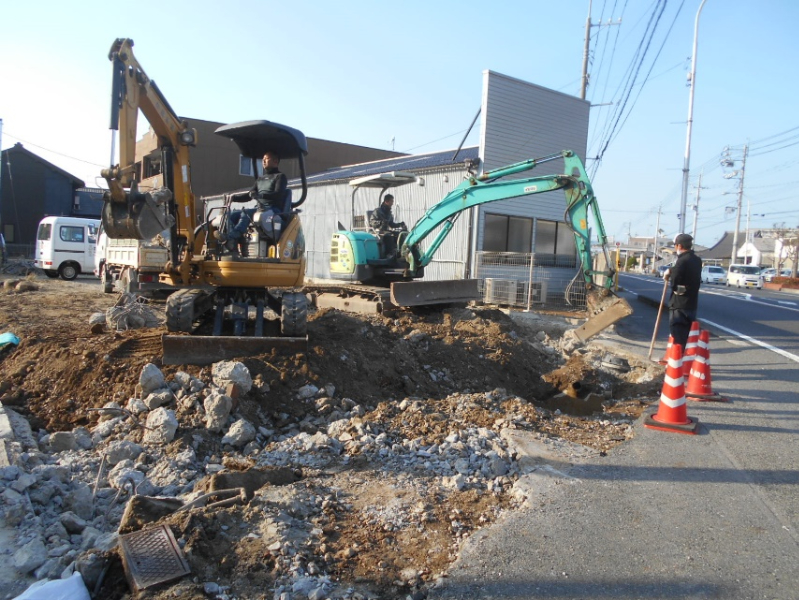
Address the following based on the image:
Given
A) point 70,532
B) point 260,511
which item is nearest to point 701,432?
point 260,511

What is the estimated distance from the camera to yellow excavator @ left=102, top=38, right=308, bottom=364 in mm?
6262

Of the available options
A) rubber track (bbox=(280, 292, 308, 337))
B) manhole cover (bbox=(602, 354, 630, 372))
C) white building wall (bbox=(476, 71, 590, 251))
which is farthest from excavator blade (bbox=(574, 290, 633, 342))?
white building wall (bbox=(476, 71, 590, 251))

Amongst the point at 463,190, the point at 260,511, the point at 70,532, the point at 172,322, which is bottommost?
the point at 70,532

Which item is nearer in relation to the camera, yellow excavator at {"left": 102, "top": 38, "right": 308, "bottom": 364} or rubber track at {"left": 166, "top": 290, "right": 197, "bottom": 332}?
yellow excavator at {"left": 102, "top": 38, "right": 308, "bottom": 364}

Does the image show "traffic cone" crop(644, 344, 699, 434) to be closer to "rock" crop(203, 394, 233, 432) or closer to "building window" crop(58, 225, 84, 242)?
"rock" crop(203, 394, 233, 432)

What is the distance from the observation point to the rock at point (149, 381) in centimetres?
564

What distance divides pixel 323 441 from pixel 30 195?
42319 mm

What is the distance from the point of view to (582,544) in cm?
342

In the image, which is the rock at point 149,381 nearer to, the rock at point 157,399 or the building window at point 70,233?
the rock at point 157,399

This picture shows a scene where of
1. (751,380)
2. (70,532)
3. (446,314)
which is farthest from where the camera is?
(446,314)

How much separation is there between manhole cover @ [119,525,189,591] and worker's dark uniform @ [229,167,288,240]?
455 centimetres

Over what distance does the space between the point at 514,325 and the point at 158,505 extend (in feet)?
28.5

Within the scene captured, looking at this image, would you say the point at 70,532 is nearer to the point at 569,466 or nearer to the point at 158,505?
the point at 158,505

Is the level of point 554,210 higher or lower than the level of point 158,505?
higher
